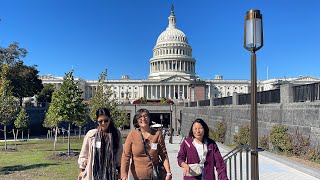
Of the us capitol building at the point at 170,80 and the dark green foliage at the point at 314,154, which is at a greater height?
the us capitol building at the point at 170,80

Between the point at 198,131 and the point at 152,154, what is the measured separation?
76cm

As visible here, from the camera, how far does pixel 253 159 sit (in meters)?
5.18

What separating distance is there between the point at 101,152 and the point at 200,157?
1459mm

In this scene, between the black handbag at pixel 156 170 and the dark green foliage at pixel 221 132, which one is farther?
the dark green foliage at pixel 221 132

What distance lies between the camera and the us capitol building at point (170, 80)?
124 m

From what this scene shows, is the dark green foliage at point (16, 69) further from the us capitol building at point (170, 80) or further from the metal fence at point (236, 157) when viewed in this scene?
the us capitol building at point (170, 80)

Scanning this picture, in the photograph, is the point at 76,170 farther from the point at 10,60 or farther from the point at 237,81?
the point at 237,81

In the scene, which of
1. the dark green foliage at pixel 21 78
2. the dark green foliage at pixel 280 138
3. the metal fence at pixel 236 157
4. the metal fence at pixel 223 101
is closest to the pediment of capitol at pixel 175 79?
the dark green foliage at pixel 21 78

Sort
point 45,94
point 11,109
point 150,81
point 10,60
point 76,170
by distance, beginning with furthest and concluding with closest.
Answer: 1. point 150,81
2. point 45,94
3. point 10,60
4. point 11,109
5. point 76,170

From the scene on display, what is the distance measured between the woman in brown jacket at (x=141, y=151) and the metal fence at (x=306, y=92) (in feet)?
29.8

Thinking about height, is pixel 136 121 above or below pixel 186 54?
below

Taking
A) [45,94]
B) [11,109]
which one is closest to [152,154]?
[11,109]

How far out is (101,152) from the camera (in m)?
5.25

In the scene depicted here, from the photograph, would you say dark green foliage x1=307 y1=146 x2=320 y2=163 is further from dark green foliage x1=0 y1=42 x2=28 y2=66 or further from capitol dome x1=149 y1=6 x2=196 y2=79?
capitol dome x1=149 y1=6 x2=196 y2=79
